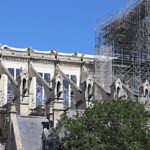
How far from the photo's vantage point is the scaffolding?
224ft

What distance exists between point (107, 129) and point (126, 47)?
29.9 m

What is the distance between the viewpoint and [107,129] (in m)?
42.2

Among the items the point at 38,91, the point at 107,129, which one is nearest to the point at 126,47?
the point at 38,91

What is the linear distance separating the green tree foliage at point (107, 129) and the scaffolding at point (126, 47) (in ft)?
76.8

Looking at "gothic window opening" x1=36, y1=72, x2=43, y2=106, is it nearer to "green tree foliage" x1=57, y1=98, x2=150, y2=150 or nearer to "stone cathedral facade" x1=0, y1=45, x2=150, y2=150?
"stone cathedral facade" x1=0, y1=45, x2=150, y2=150

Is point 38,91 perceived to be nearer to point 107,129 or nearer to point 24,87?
point 24,87

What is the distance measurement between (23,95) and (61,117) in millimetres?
13255

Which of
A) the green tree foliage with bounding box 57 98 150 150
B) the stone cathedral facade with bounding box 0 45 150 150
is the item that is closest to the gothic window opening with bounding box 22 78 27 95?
the stone cathedral facade with bounding box 0 45 150 150

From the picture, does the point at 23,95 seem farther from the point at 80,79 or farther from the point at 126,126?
the point at 126,126

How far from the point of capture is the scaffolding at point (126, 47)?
6838cm

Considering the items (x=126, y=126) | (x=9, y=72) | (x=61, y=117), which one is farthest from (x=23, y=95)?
(x=126, y=126)

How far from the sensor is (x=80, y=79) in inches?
2689

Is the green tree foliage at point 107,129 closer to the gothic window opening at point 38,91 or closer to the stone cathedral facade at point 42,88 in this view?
the stone cathedral facade at point 42,88

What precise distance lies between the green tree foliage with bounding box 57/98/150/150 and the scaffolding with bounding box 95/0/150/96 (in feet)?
76.8
